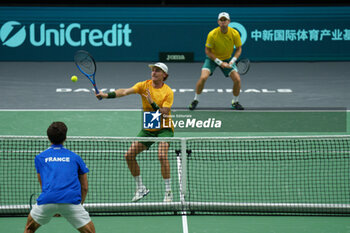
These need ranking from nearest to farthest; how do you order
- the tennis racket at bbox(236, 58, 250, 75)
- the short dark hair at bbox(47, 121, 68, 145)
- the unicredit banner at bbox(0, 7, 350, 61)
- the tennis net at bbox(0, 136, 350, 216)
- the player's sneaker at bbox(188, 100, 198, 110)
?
the short dark hair at bbox(47, 121, 68, 145)
the tennis net at bbox(0, 136, 350, 216)
the tennis racket at bbox(236, 58, 250, 75)
the player's sneaker at bbox(188, 100, 198, 110)
the unicredit banner at bbox(0, 7, 350, 61)

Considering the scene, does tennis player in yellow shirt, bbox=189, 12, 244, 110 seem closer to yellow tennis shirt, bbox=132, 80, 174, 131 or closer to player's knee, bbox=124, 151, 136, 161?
yellow tennis shirt, bbox=132, 80, 174, 131

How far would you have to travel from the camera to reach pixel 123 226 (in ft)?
26.7

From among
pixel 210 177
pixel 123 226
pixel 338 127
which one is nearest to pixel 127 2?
pixel 338 127

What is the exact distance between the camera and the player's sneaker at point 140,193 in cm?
884

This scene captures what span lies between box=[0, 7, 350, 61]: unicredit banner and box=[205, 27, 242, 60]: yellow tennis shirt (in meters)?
5.03

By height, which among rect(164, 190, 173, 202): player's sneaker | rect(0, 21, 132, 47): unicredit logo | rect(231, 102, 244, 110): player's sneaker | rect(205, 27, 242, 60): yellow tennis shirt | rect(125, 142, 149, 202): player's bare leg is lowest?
rect(164, 190, 173, 202): player's sneaker

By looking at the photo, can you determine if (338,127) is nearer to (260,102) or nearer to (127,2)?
(260,102)

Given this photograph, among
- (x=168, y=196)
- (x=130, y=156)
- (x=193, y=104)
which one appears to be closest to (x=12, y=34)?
(x=193, y=104)

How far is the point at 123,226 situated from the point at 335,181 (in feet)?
11.5

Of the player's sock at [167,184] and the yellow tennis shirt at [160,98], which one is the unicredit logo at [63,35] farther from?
the player's sock at [167,184]

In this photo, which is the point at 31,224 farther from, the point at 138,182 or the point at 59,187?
the point at 138,182

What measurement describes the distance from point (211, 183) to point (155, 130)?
120 centimetres

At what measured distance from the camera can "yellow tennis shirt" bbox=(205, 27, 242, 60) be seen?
45.3ft

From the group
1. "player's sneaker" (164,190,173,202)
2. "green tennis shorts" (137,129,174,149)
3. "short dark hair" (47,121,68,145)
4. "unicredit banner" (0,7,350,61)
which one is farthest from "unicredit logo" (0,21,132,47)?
"short dark hair" (47,121,68,145)
